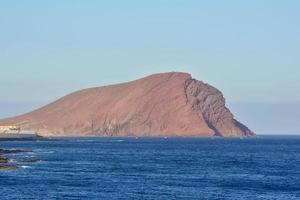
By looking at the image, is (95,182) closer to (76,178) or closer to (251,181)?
(76,178)

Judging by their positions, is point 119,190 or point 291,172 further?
point 291,172

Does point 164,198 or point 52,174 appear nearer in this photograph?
point 164,198

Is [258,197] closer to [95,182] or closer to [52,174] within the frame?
[95,182]

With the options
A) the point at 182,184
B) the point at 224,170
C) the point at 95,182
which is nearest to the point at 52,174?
the point at 95,182

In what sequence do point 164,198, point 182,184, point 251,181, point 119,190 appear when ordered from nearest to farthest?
point 164,198, point 119,190, point 182,184, point 251,181

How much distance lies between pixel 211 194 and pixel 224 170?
33.1m

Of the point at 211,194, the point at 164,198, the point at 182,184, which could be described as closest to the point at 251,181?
the point at 182,184

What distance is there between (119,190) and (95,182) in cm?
808

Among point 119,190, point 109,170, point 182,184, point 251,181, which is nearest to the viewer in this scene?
point 119,190

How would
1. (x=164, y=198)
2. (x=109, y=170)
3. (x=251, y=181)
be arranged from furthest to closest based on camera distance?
(x=109, y=170) < (x=251, y=181) < (x=164, y=198)

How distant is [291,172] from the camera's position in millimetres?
104125

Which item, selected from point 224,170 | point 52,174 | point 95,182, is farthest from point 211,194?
point 224,170

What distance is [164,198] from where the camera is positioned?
66.8m

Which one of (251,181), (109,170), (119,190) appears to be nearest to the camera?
(119,190)
